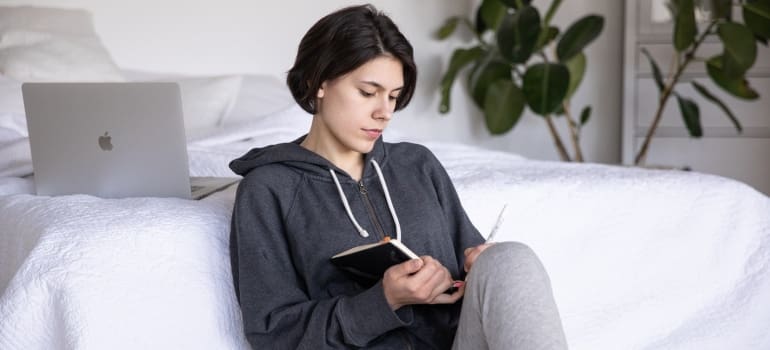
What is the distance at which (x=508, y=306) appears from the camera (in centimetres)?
109

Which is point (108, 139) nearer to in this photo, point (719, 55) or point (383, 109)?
point (383, 109)

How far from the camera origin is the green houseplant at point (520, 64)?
3238 mm

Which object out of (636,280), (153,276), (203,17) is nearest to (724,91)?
(203,17)

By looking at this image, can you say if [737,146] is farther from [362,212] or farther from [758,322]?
[362,212]

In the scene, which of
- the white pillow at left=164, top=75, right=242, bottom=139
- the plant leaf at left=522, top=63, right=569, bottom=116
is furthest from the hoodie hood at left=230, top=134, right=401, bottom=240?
the plant leaf at left=522, top=63, right=569, bottom=116

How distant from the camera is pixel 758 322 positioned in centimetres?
173

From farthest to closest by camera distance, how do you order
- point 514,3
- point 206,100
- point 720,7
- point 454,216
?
point 514,3, point 720,7, point 206,100, point 454,216

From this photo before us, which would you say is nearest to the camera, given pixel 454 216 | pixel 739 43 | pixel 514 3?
pixel 454 216

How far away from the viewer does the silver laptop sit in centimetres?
151

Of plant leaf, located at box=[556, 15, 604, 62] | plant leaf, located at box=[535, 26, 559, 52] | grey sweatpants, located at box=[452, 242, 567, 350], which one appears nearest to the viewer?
grey sweatpants, located at box=[452, 242, 567, 350]

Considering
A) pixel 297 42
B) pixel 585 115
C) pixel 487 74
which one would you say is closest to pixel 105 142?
pixel 297 42

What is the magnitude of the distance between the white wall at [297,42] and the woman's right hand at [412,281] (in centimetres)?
219

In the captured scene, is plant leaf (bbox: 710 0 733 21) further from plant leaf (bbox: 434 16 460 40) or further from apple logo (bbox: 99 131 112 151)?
apple logo (bbox: 99 131 112 151)

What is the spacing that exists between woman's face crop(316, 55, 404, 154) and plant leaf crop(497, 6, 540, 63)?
194 cm
